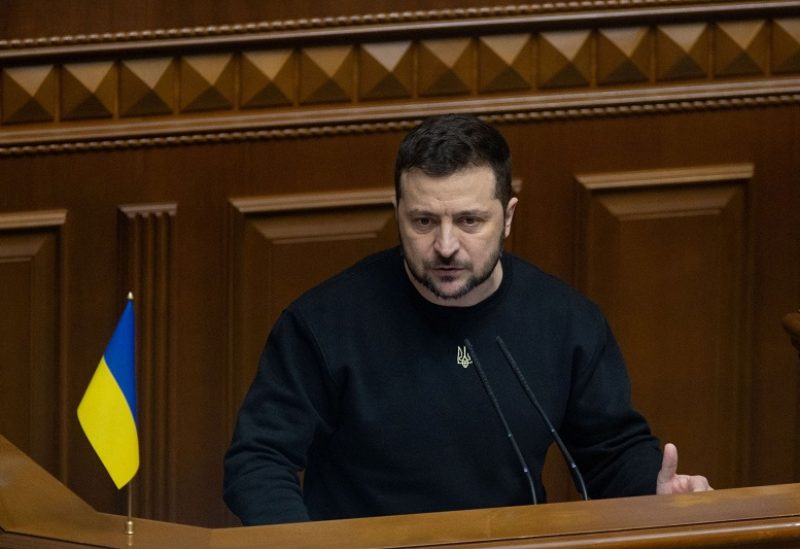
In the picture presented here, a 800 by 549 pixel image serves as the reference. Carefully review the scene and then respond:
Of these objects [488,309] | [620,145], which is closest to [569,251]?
[620,145]

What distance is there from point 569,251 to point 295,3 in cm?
84

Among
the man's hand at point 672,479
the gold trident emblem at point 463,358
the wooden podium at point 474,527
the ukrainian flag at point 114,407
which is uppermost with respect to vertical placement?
the gold trident emblem at point 463,358

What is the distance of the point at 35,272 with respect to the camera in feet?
13.0

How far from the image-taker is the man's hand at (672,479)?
284 centimetres

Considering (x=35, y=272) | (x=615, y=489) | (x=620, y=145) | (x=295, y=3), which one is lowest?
(x=615, y=489)

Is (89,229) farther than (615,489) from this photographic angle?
Yes

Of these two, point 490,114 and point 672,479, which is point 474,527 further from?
point 490,114

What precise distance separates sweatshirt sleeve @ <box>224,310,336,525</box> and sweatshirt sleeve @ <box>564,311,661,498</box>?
1.41 ft

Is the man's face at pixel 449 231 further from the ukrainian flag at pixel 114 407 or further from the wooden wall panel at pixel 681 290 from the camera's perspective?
the wooden wall panel at pixel 681 290

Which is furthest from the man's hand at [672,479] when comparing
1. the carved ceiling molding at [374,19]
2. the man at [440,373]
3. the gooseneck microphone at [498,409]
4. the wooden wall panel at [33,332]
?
the wooden wall panel at [33,332]

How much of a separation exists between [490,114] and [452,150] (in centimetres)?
102

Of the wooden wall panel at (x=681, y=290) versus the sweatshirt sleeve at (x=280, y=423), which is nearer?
the sweatshirt sleeve at (x=280, y=423)

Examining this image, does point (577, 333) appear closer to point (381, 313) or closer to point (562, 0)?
point (381, 313)

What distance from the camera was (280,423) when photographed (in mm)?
2977
